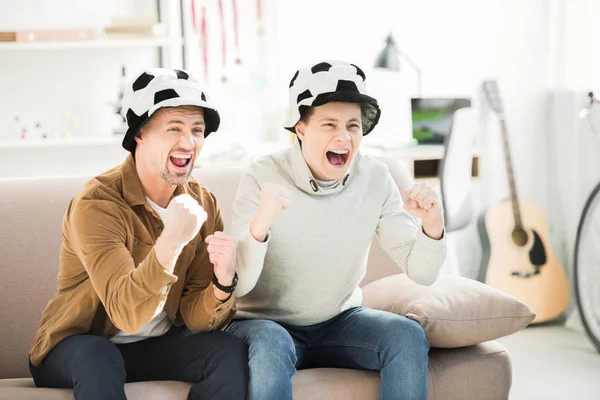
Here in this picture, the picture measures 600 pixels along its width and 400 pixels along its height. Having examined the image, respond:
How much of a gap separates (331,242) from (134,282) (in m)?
0.53

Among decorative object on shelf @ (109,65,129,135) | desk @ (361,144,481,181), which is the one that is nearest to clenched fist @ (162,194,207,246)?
desk @ (361,144,481,181)

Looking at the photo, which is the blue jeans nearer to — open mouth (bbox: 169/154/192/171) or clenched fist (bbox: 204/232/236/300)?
clenched fist (bbox: 204/232/236/300)

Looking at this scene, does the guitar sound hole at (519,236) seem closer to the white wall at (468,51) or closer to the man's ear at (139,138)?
the white wall at (468,51)

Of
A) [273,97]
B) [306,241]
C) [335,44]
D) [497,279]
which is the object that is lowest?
[497,279]

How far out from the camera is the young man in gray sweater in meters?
1.86

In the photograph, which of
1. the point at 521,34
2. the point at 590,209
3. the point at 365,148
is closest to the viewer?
the point at 590,209

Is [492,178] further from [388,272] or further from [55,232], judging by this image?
[55,232]

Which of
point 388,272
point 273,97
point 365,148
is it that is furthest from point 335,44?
point 388,272

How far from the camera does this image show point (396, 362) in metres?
1.85

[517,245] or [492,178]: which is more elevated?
[492,178]

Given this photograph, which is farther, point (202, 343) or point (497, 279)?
point (497, 279)

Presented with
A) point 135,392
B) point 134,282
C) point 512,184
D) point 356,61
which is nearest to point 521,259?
point 512,184

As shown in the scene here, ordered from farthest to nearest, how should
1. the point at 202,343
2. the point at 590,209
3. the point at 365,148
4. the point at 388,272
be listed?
1. the point at 365,148
2. the point at 590,209
3. the point at 388,272
4. the point at 202,343

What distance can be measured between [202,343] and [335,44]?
277 cm
